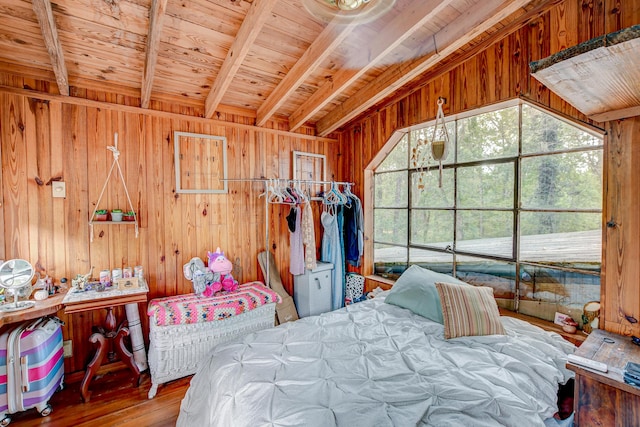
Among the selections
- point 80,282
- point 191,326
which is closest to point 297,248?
point 191,326

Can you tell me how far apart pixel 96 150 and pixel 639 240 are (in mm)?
3917

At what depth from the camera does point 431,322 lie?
203 centimetres

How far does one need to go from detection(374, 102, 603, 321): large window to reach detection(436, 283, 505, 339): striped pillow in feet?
2.03

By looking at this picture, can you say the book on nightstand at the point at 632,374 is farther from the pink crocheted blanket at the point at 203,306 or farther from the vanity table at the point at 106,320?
the vanity table at the point at 106,320

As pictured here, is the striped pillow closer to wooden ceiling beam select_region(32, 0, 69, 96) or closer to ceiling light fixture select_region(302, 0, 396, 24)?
ceiling light fixture select_region(302, 0, 396, 24)

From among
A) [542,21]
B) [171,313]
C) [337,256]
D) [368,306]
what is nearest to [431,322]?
[368,306]

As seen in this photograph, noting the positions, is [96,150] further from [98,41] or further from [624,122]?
[624,122]

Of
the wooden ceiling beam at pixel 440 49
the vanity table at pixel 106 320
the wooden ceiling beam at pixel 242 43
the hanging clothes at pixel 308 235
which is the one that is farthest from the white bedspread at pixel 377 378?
the wooden ceiling beam at pixel 440 49

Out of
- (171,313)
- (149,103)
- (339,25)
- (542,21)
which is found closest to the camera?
(339,25)

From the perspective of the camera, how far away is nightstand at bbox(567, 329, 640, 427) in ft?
4.06

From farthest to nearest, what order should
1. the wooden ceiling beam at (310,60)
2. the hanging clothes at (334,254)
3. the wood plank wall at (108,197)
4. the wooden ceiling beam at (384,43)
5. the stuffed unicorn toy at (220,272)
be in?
the hanging clothes at (334,254) → the stuffed unicorn toy at (220,272) → the wood plank wall at (108,197) → the wooden ceiling beam at (310,60) → the wooden ceiling beam at (384,43)

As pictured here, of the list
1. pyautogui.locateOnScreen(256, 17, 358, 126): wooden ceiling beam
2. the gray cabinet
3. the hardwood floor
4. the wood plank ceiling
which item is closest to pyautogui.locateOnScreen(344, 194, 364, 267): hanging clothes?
the gray cabinet

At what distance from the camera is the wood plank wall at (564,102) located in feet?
5.45

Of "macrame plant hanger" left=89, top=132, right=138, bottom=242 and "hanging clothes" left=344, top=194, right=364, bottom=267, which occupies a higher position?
"macrame plant hanger" left=89, top=132, right=138, bottom=242
